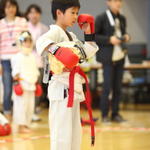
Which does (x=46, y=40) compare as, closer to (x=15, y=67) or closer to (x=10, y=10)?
(x=15, y=67)

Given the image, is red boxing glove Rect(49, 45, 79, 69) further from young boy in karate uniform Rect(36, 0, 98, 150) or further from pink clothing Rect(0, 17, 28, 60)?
pink clothing Rect(0, 17, 28, 60)

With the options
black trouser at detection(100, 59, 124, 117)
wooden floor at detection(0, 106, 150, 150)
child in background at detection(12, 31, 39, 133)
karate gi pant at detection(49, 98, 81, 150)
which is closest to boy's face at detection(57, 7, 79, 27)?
karate gi pant at detection(49, 98, 81, 150)

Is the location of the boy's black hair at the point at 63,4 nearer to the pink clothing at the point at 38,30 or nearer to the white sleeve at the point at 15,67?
the white sleeve at the point at 15,67

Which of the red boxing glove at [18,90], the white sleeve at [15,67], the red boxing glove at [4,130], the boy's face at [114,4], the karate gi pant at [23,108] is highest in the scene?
the boy's face at [114,4]

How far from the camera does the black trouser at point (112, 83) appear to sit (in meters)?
5.23

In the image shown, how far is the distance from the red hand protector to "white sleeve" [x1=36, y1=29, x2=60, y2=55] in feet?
0.33

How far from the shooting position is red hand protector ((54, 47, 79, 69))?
2.50 meters

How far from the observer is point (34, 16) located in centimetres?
573

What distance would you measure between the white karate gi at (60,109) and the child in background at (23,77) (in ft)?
6.30

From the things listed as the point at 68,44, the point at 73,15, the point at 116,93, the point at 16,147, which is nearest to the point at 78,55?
the point at 68,44

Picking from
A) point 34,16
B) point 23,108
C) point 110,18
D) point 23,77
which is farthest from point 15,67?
point 110,18

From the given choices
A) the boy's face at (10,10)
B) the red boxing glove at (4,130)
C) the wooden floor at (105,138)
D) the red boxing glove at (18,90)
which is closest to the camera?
the wooden floor at (105,138)

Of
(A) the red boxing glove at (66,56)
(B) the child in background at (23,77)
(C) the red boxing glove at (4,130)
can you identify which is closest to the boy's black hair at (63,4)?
(A) the red boxing glove at (66,56)

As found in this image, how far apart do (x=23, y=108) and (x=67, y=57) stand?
2.23 m
